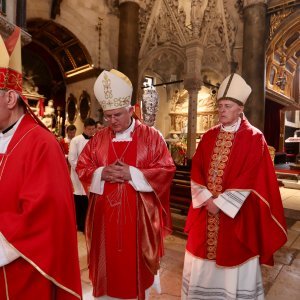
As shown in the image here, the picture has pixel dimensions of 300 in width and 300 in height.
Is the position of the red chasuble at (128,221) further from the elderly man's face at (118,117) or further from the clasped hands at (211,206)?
the clasped hands at (211,206)

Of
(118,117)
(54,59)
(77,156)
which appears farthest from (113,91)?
(54,59)

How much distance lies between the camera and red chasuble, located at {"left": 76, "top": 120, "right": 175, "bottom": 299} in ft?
7.39

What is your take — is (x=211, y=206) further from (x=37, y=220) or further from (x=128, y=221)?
(x=37, y=220)

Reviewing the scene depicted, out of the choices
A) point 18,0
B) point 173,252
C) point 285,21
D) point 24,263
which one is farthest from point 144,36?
point 24,263

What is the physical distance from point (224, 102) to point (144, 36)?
7935 mm

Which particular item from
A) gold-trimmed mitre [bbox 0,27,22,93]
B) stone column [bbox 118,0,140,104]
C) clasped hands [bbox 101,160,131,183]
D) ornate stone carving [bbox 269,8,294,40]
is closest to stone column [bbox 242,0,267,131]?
ornate stone carving [bbox 269,8,294,40]

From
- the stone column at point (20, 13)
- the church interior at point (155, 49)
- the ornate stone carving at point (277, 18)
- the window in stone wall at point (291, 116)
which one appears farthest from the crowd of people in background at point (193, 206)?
the window in stone wall at point (291, 116)

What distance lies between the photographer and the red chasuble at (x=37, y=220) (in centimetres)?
124

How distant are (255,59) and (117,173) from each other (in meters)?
8.48

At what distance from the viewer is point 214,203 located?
7.92ft

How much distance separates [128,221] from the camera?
2295 millimetres

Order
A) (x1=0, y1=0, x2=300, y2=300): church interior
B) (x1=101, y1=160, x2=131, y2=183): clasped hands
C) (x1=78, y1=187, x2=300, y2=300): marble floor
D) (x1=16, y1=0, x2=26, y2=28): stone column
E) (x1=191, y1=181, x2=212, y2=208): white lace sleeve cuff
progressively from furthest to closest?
1. (x1=0, y1=0, x2=300, y2=300): church interior
2. (x1=16, y1=0, x2=26, y2=28): stone column
3. (x1=78, y1=187, x2=300, y2=300): marble floor
4. (x1=191, y1=181, x2=212, y2=208): white lace sleeve cuff
5. (x1=101, y1=160, x2=131, y2=183): clasped hands

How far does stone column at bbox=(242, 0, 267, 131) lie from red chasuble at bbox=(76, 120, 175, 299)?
7596mm

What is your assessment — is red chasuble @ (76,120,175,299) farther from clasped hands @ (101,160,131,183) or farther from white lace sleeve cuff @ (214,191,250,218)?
white lace sleeve cuff @ (214,191,250,218)
